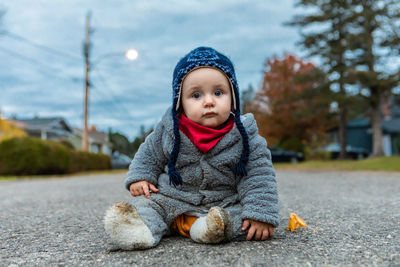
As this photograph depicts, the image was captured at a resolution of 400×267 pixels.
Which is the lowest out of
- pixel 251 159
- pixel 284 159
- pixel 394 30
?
pixel 284 159

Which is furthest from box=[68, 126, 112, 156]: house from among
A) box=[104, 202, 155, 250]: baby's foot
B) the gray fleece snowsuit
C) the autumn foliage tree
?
box=[104, 202, 155, 250]: baby's foot

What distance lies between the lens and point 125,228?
176 centimetres

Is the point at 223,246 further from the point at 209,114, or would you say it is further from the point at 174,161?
the point at 209,114

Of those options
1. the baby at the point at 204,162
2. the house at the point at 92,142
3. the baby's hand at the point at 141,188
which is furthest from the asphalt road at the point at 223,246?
the house at the point at 92,142

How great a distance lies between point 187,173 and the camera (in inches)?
83.4

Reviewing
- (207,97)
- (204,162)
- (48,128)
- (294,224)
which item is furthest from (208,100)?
(48,128)

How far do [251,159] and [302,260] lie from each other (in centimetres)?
67

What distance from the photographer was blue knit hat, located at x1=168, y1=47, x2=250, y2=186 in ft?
6.82

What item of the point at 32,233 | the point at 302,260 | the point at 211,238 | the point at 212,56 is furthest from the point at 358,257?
the point at 32,233

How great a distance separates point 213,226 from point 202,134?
1.77 ft

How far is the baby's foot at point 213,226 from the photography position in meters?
1.78

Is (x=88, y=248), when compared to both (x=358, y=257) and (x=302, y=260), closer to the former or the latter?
(x=302, y=260)

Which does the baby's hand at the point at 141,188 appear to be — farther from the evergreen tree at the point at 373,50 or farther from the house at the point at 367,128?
the house at the point at 367,128

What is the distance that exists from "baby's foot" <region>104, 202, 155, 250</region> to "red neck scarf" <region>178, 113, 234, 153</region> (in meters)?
0.53
